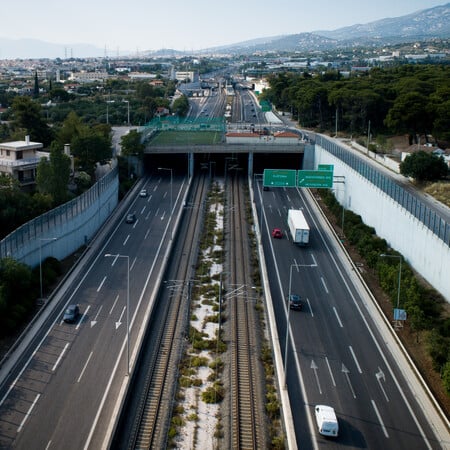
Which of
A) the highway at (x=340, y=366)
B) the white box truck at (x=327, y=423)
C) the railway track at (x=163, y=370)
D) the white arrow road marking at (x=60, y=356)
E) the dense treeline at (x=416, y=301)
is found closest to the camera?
the white box truck at (x=327, y=423)

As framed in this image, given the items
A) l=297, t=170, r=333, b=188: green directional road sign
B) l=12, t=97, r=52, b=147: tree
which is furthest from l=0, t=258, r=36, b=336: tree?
l=12, t=97, r=52, b=147: tree

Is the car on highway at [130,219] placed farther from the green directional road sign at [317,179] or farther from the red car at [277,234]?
the green directional road sign at [317,179]

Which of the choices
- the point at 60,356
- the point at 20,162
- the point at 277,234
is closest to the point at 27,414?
the point at 60,356

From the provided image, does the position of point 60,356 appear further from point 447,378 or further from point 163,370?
point 447,378

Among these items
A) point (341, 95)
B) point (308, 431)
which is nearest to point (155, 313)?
point (308, 431)

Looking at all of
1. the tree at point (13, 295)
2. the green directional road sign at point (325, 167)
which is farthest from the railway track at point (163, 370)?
the green directional road sign at point (325, 167)
